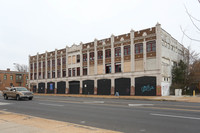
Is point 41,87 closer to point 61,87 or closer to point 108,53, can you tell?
point 61,87

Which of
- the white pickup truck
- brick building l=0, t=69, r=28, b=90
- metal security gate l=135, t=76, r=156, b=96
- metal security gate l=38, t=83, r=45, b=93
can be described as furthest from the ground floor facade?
brick building l=0, t=69, r=28, b=90

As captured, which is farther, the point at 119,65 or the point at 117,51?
the point at 117,51

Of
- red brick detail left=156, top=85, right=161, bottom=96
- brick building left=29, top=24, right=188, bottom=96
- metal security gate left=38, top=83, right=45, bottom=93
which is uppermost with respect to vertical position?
brick building left=29, top=24, right=188, bottom=96

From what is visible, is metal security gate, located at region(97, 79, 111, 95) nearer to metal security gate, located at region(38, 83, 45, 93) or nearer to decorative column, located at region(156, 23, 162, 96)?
decorative column, located at region(156, 23, 162, 96)

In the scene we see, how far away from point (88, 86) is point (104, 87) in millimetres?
4677

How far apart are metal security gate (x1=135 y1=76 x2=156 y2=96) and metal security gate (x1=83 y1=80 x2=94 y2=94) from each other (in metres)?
11.0

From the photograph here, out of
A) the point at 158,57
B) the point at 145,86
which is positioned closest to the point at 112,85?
the point at 145,86

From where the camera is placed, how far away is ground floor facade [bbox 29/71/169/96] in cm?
3259

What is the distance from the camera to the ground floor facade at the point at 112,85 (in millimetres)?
32594

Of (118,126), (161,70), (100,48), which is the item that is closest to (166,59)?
(161,70)

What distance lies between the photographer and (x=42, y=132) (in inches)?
255

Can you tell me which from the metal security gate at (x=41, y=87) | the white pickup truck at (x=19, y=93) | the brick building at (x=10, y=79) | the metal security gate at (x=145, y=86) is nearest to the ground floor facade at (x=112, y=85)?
the metal security gate at (x=145, y=86)

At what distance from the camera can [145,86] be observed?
3331cm

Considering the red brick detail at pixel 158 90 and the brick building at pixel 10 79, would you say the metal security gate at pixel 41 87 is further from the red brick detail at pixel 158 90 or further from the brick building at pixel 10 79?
the red brick detail at pixel 158 90
